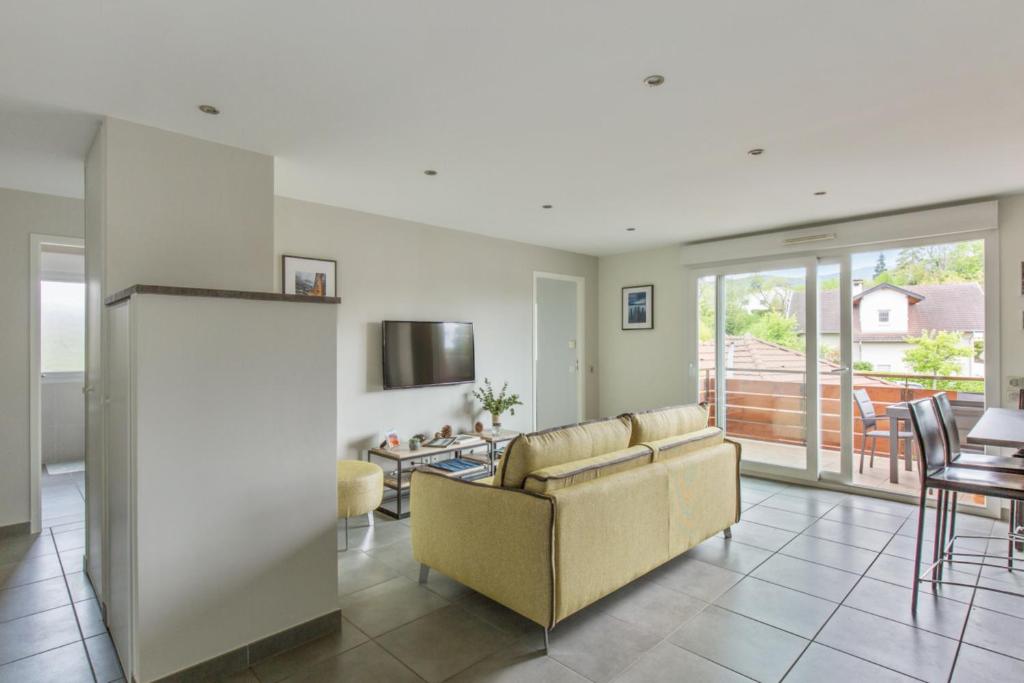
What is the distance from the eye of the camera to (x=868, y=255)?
462 centimetres

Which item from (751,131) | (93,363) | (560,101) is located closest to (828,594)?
Result: (751,131)

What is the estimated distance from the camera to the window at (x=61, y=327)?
6.04 meters

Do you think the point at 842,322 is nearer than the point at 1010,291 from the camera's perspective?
No

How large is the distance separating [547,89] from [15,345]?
4008mm

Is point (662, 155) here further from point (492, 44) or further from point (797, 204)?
point (797, 204)

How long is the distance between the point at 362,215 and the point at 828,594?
4.09 metres

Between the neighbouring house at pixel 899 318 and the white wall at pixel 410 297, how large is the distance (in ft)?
9.06

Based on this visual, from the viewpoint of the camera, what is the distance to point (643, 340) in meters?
6.19

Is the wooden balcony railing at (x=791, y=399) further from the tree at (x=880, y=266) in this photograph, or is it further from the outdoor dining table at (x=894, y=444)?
the tree at (x=880, y=266)

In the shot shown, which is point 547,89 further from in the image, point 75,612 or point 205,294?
point 75,612

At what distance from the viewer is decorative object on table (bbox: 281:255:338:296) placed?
3979 millimetres

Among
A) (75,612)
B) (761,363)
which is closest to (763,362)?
(761,363)

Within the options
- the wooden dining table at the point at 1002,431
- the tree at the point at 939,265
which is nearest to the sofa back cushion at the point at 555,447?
the wooden dining table at the point at 1002,431

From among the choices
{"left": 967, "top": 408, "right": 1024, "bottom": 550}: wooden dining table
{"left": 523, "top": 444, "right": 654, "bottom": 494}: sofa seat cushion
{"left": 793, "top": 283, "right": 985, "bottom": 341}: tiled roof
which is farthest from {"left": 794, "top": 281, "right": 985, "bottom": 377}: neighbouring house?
{"left": 523, "top": 444, "right": 654, "bottom": 494}: sofa seat cushion
